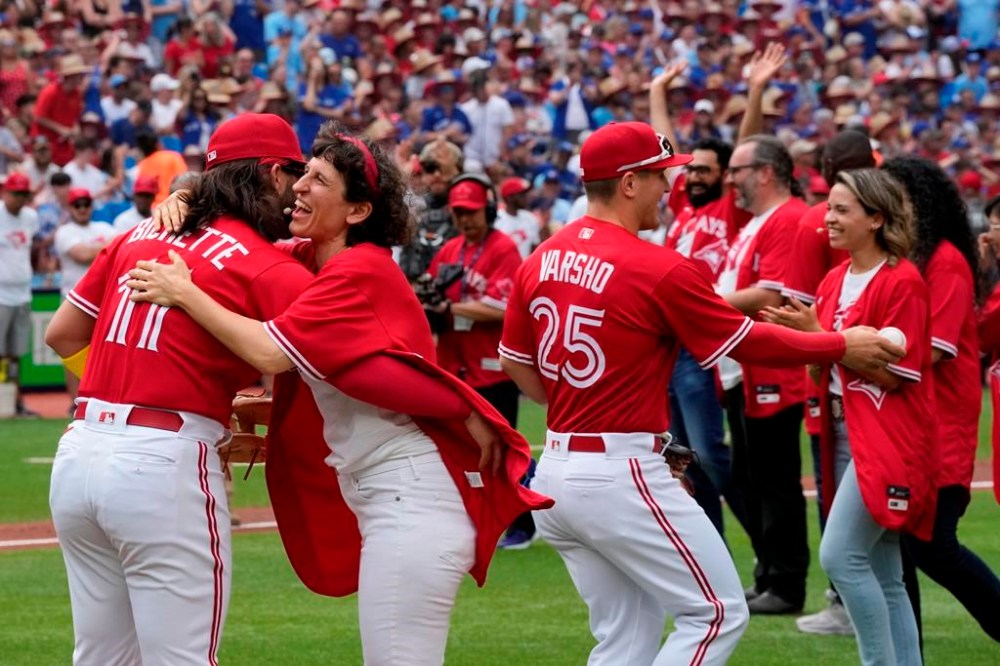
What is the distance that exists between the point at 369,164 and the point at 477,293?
4.83 metres

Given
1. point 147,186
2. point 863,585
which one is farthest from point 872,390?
point 147,186

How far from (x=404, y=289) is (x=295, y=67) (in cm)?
1840

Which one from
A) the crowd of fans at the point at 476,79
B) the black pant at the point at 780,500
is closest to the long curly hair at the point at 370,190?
the black pant at the point at 780,500

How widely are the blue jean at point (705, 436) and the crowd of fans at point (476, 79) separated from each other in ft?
18.3

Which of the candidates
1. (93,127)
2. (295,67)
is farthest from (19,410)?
(295,67)

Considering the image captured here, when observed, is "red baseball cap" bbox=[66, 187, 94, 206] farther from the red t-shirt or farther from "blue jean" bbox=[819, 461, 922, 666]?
"blue jean" bbox=[819, 461, 922, 666]

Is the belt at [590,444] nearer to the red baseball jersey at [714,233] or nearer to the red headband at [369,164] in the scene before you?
the red headband at [369,164]

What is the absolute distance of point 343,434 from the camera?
183 inches

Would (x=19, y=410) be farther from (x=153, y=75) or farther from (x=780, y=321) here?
(x=780, y=321)

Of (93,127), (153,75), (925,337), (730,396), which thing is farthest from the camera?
(153,75)

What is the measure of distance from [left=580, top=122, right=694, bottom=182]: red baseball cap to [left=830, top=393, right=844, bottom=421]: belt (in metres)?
1.66

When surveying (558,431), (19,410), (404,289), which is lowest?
(19,410)

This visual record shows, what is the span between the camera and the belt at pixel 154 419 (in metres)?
4.43

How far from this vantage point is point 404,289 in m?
4.65
